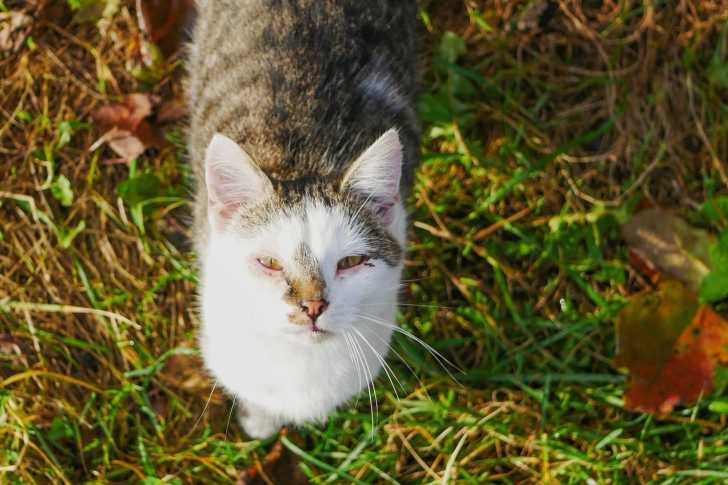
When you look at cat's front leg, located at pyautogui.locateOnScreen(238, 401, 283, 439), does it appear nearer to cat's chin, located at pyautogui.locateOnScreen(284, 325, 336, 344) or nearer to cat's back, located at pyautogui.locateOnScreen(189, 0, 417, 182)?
cat's chin, located at pyautogui.locateOnScreen(284, 325, 336, 344)

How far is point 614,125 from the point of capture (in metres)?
2.82

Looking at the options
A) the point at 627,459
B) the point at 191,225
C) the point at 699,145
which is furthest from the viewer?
the point at 699,145

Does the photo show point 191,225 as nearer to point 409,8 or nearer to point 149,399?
point 149,399

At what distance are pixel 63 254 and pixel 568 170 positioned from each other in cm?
188

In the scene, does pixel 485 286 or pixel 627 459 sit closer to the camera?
pixel 627 459

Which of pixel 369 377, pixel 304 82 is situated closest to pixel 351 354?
pixel 369 377

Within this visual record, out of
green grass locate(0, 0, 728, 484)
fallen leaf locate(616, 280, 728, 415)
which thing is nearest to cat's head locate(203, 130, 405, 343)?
green grass locate(0, 0, 728, 484)

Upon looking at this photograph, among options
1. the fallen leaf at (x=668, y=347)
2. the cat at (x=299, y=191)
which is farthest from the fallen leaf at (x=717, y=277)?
the cat at (x=299, y=191)

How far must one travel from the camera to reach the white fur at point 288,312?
1.74 m

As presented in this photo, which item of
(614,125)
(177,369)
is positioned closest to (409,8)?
(614,125)

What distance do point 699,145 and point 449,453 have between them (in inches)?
59.9

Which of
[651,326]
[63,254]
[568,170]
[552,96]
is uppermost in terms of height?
[552,96]

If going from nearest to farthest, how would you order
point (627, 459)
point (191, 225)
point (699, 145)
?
point (627, 459), point (191, 225), point (699, 145)

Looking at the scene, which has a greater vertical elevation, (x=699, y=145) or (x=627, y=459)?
(x=699, y=145)
